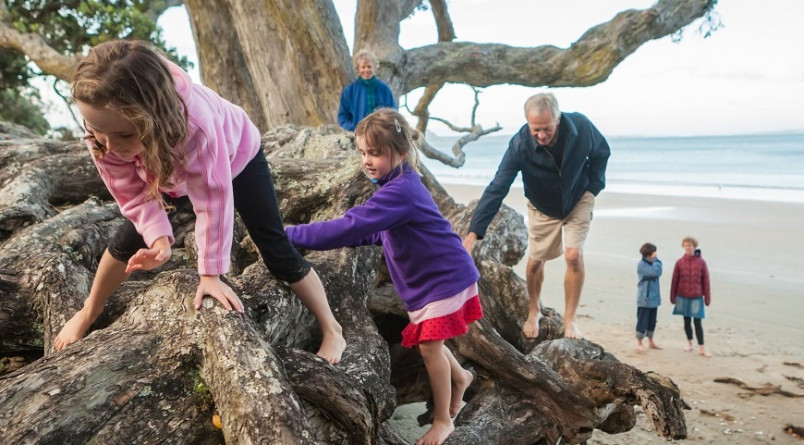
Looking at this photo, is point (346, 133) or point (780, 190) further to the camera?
point (780, 190)

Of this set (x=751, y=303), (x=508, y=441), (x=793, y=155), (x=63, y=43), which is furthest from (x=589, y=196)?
(x=793, y=155)

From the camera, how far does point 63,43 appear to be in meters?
12.1

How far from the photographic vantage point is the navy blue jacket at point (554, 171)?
4.78 m

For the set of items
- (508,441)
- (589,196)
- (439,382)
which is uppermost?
(589,196)

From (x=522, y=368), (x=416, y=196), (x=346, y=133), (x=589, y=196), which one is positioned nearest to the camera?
(x=416, y=196)

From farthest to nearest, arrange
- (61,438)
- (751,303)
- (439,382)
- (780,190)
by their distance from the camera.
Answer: (780,190)
(751,303)
(439,382)
(61,438)

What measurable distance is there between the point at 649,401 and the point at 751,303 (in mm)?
8569

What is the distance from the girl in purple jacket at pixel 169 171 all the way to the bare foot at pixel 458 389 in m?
0.68

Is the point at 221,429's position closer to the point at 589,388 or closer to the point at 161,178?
the point at 161,178

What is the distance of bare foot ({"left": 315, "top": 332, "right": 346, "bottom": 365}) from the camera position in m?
2.99

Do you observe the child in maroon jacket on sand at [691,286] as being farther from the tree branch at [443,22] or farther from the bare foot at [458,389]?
the tree branch at [443,22]

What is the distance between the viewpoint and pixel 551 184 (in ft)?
16.6

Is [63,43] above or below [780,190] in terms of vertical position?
above

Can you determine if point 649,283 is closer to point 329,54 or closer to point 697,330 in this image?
point 697,330
